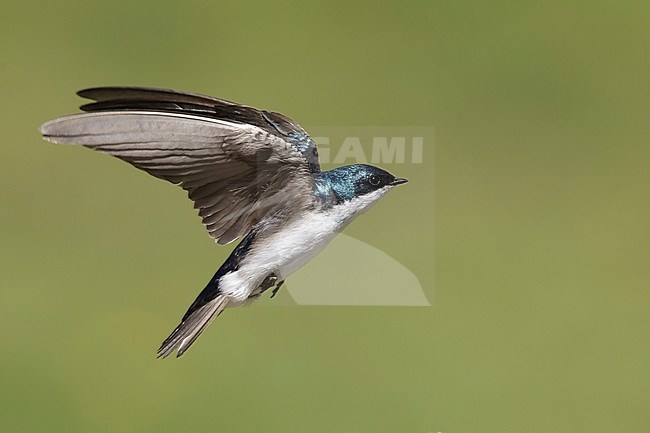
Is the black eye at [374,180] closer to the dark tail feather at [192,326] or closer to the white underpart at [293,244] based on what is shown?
the white underpart at [293,244]

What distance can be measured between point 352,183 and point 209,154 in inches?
3.6

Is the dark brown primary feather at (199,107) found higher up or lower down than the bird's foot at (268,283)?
higher up

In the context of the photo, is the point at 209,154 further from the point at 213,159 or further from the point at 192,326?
the point at 192,326

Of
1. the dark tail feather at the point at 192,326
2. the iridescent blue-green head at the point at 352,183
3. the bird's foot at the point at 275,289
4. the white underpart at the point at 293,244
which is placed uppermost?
the iridescent blue-green head at the point at 352,183

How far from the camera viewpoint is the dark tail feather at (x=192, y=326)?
0.65 m

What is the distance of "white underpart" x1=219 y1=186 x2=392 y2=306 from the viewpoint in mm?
648

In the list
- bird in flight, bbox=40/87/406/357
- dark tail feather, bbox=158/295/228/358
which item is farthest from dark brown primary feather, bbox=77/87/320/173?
dark tail feather, bbox=158/295/228/358

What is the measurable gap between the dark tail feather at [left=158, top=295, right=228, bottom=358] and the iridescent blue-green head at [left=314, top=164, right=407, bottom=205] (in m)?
0.10

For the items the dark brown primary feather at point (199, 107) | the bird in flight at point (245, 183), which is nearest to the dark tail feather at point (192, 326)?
the bird in flight at point (245, 183)

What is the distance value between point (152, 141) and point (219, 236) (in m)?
0.12

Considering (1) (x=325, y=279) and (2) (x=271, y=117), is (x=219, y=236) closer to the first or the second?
(2) (x=271, y=117)

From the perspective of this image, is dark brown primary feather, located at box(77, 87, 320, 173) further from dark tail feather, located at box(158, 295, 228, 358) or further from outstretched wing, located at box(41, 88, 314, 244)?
dark tail feather, located at box(158, 295, 228, 358)

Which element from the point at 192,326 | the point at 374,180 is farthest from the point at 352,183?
the point at 192,326

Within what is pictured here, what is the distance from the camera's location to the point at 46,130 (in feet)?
1.74
